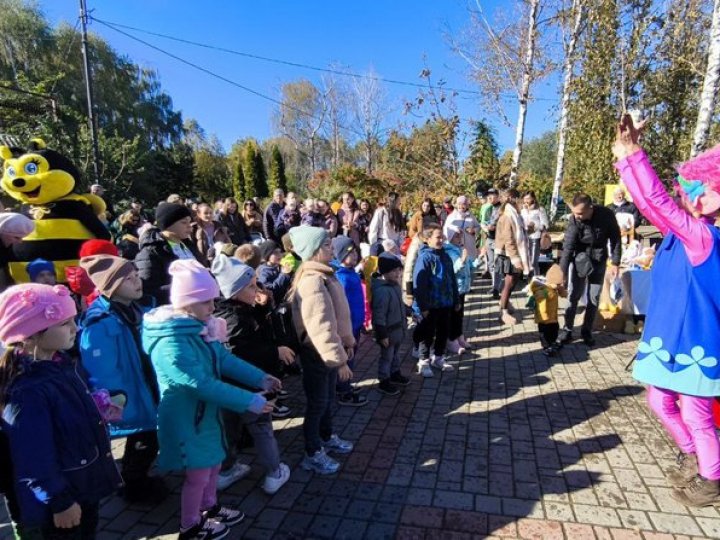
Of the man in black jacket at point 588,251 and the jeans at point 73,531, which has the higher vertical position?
the man in black jacket at point 588,251

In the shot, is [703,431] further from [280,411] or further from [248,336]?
[280,411]

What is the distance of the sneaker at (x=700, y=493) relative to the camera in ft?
9.20

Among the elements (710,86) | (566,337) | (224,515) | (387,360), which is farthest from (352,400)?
(710,86)

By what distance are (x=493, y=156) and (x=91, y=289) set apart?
14678 mm

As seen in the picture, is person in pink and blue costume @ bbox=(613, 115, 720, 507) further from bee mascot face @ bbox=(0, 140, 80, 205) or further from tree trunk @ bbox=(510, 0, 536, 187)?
tree trunk @ bbox=(510, 0, 536, 187)

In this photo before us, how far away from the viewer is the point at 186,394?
8.03 feet

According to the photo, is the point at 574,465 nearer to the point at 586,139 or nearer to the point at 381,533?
the point at 381,533

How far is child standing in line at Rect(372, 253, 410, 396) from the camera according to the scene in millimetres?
4434

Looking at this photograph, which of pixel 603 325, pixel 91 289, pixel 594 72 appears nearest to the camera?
pixel 91 289

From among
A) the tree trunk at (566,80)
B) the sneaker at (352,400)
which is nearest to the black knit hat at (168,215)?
the sneaker at (352,400)

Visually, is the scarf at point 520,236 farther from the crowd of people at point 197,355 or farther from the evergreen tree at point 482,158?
the evergreen tree at point 482,158

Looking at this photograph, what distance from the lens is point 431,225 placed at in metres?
4.90

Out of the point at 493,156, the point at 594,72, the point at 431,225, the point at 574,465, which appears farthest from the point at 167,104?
the point at 574,465

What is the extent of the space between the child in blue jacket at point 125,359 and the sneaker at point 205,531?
1.94ft
